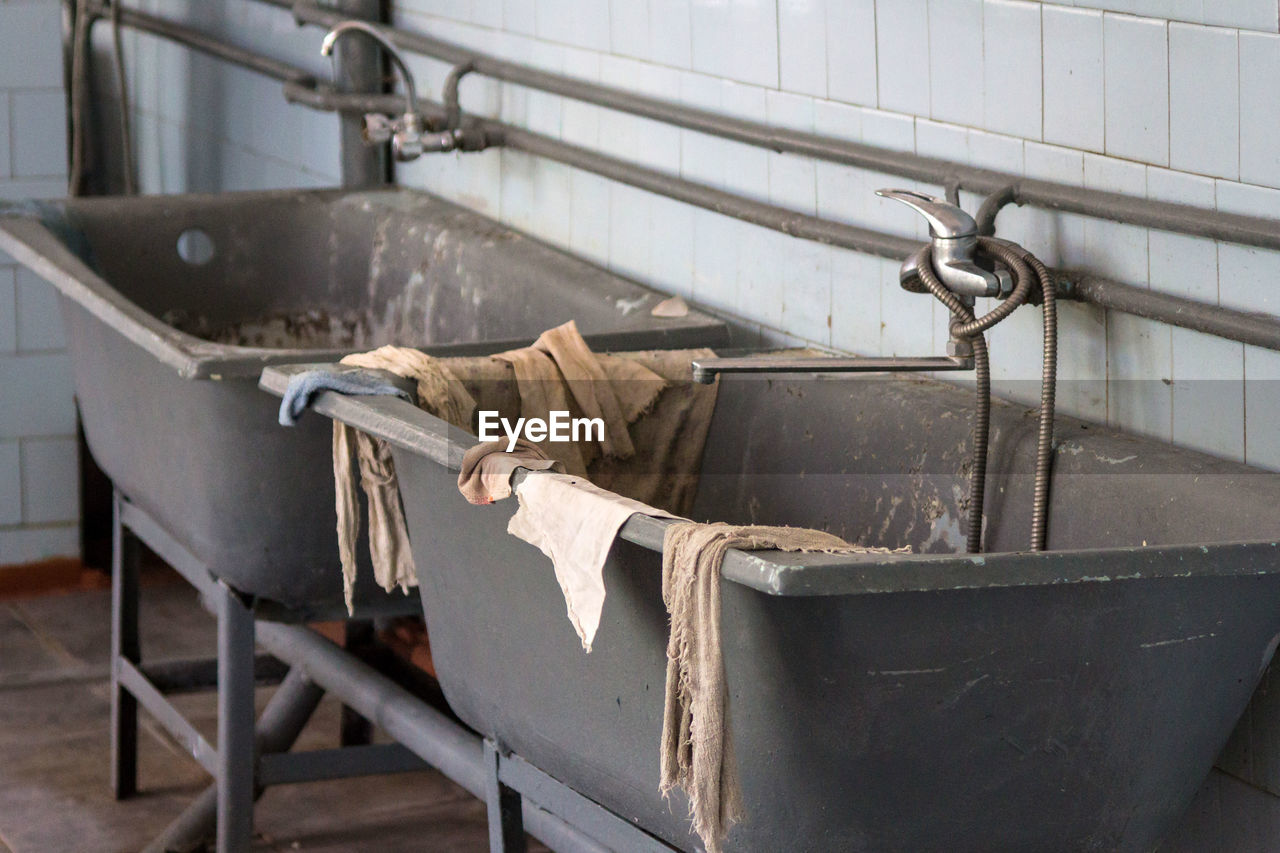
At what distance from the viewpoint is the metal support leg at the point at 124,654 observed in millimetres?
2908

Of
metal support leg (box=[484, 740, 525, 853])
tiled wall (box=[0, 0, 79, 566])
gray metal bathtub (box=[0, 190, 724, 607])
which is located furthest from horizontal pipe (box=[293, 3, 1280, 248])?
tiled wall (box=[0, 0, 79, 566])

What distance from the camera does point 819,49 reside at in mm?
2070

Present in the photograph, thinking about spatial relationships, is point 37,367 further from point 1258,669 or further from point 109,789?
point 1258,669

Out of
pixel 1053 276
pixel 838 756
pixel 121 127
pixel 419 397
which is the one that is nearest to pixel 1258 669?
pixel 838 756

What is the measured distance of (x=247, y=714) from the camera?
95.8 inches

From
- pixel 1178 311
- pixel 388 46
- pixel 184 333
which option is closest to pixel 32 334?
pixel 388 46

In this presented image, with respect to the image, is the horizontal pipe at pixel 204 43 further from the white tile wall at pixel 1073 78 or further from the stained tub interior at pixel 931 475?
the white tile wall at pixel 1073 78

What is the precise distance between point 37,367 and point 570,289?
1.92 meters

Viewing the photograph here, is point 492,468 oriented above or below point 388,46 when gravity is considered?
below

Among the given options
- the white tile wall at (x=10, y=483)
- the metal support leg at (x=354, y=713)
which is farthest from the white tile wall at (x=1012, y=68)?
the white tile wall at (x=10, y=483)

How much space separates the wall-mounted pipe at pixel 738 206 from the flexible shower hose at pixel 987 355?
0.07 m

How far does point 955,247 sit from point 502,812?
77 centimetres

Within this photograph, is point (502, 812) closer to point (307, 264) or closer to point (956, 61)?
point (956, 61)

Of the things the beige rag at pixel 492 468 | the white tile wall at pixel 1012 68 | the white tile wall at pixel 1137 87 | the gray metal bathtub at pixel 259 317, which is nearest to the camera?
the beige rag at pixel 492 468
